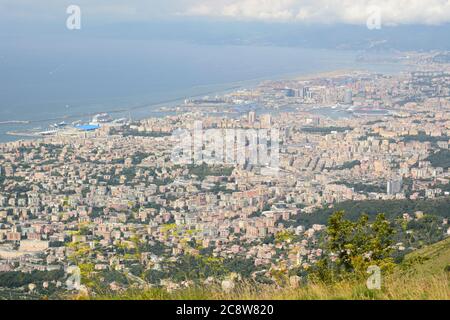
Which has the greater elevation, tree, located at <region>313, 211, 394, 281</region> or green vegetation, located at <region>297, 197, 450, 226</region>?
tree, located at <region>313, 211, 394, 281</region>

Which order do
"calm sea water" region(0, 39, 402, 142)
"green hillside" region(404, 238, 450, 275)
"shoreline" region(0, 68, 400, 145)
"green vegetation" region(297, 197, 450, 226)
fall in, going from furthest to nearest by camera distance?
"calm sea water" region(0, 39, 402, 142), "shoreline" region(0, 68, 400, 145), "green vegetation" region(297, 197, 450, 226), "green hillside" region(404, 238, 450, 275)

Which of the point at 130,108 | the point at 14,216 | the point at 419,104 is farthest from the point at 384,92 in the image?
the point at 14,216

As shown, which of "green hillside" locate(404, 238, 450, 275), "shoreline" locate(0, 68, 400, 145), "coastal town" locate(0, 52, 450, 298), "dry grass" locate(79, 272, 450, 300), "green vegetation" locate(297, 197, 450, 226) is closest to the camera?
"dry grass" locate(79, 272, 450, 300)

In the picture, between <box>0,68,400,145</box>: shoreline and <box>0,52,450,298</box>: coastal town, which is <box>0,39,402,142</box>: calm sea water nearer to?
<box>0,68,400,145</box>: shoreline

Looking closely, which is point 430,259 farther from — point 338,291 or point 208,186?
point 208,186

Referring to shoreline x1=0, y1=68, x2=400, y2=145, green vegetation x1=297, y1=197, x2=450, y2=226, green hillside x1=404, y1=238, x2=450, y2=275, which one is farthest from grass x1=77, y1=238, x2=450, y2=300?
shoreline x1=0, y1=68, x2=400, y2=145

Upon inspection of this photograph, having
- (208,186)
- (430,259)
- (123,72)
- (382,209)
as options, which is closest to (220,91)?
(123,72)
